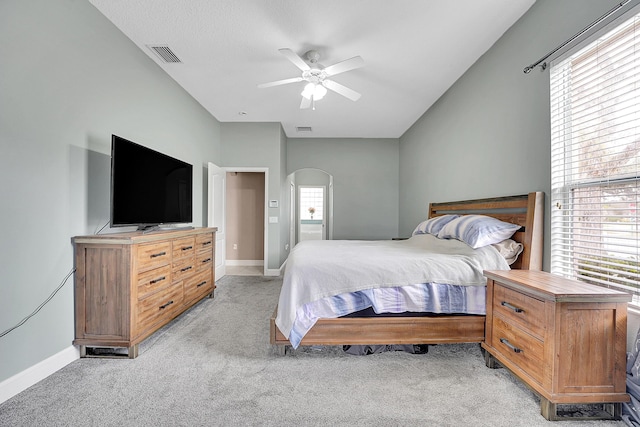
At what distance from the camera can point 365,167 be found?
6195mm

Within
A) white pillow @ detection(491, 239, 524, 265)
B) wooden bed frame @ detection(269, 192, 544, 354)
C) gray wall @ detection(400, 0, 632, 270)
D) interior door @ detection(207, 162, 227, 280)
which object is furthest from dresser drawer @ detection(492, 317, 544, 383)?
interior door @ detection(207, 162, 227, 280)

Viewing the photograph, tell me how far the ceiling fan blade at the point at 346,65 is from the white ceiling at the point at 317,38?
0.24 metres

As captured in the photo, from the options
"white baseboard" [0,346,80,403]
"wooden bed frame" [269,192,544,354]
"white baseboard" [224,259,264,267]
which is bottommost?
"white baseboard" [224,259,264,267]

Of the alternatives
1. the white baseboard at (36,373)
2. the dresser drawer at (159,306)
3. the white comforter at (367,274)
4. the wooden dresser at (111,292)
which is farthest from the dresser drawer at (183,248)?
the white comforter at (367,274)

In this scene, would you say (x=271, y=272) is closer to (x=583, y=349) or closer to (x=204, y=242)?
(x=204, y=242)

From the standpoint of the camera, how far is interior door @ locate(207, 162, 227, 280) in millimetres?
4559

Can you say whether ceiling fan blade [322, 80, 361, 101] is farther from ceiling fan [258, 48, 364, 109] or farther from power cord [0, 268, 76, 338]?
power cord [0, 268, 76, 338]

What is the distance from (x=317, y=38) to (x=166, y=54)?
1.62m

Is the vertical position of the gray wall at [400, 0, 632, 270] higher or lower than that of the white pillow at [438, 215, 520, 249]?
higher

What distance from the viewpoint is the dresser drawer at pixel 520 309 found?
157cm

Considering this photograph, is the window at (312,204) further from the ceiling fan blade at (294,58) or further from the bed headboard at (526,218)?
the bed headboard at (526,218)

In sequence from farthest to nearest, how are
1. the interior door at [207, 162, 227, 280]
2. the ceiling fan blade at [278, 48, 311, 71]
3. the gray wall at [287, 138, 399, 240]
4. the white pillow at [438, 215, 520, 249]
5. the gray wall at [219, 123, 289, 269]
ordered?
Answer: the gray wall at [287, 138, 399, 240] < the gray wall at [219, 123, 289, 269] < the interior door at [207, 162, 227, 280] < the ceiling fan blade at [278, 48, 311, 71] < the white pillow at [438, 215, 520, 249]

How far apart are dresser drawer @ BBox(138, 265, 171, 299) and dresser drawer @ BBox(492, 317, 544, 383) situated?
2.65m

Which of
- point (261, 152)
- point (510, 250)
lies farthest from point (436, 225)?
point (261, 152)
